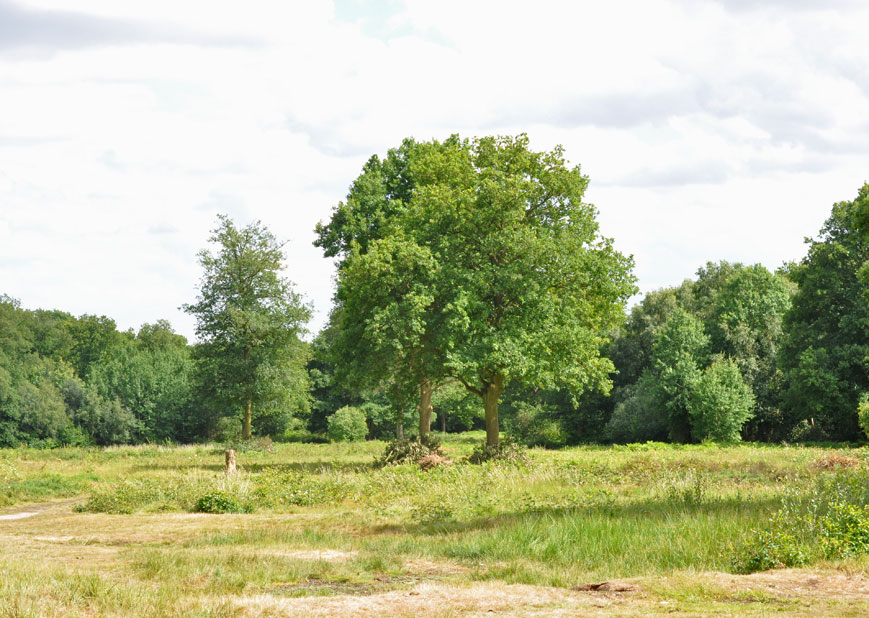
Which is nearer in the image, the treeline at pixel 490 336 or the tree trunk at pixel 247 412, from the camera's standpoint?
the treeline at pixel 490 336

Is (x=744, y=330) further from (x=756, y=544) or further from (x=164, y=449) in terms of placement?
(x=756, y=544)

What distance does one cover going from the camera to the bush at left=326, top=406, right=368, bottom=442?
62688 mm

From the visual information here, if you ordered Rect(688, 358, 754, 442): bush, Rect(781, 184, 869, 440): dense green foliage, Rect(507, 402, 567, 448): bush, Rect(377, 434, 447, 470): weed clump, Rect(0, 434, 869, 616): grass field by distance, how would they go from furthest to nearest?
Rect(507, 402, 567, 448): bush < Rect(688, 358, 754, 442): bush < Rect(781, 184, 869, 440): dense green foliage < Rect(377, 434, 447, 470): weed clump < Rect(0, 434, 869, 616): grass field

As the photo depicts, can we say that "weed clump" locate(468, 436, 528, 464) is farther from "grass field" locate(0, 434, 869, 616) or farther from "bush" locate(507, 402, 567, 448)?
"bush" locate(507, 402, 567, 448)

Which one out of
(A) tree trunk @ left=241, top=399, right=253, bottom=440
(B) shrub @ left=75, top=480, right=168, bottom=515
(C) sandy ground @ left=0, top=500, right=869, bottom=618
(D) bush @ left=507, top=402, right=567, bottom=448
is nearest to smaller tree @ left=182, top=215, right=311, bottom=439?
(A) tree trunk @ left=241, top=399, right=253, bottom=440

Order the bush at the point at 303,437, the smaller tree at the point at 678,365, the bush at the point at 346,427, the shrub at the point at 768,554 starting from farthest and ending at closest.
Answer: the bush at the point at 303,437 → the bush at the point at 346,427 → the smaller tree at the point at 678,365 → the shrub at the point at 768,554

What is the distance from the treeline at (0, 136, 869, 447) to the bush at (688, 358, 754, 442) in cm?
12

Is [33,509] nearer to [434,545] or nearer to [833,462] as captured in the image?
[434,545]

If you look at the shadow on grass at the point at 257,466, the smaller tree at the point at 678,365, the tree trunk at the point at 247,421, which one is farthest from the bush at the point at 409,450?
the tree trunk at the point at 247,421

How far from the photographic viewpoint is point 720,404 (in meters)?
44.1

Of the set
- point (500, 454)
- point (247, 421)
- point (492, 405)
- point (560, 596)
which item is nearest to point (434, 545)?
point (560, 596)

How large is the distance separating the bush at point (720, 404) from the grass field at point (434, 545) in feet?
62.5

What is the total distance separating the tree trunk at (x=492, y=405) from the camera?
31375 millimetres

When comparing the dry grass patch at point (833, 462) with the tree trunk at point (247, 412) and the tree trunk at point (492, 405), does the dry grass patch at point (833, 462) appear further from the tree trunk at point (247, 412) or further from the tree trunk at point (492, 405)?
the tree trunk at point (247, 412)
